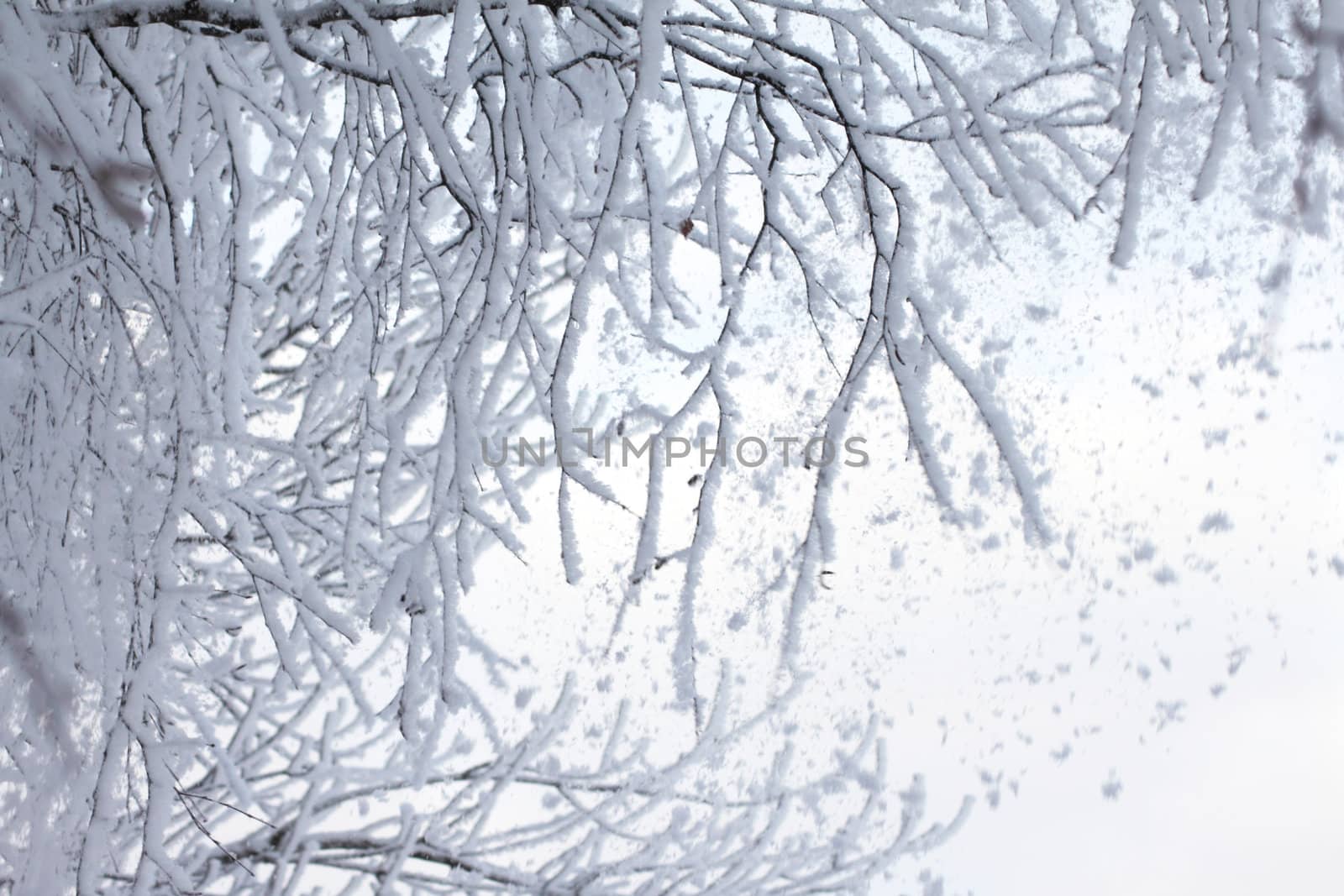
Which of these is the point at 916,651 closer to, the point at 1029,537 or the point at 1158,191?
the point at 1158,191

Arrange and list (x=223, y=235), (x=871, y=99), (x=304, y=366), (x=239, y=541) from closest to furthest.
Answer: (x=871, y=99) → (x=239, y=541) → (x=223, y=235) → (x=304, y=366)

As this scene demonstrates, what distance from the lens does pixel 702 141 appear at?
141 centimetres

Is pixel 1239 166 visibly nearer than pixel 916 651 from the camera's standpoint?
Yes

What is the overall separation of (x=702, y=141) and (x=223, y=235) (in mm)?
1187

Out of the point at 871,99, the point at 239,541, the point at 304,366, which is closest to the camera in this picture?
the point at 871,99

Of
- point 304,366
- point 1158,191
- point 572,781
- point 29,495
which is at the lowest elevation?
point 29,495

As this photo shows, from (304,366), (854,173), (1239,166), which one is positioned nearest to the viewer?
(854,173)

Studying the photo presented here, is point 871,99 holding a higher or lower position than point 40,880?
higher

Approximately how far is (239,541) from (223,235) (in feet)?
1.96

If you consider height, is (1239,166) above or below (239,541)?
above

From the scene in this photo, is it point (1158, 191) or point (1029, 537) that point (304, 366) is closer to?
point (1158, 191)

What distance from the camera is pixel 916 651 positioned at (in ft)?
26.2

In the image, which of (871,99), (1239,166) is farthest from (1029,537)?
(1239,166)

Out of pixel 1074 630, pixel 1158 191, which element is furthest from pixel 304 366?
pixel 1074 630
